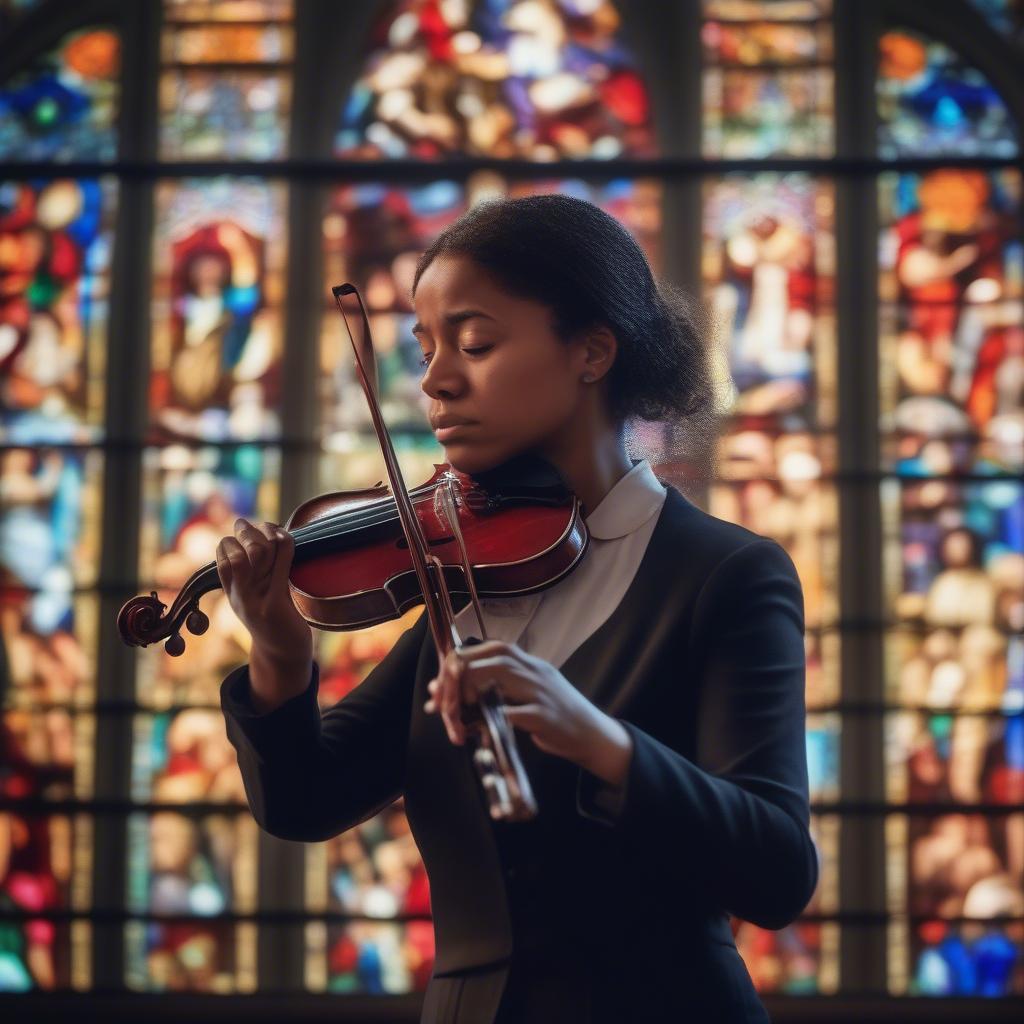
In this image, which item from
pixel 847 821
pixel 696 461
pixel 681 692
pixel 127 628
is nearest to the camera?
pixel 681 692

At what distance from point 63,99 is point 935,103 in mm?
2095

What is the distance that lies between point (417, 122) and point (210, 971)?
6.60 ft

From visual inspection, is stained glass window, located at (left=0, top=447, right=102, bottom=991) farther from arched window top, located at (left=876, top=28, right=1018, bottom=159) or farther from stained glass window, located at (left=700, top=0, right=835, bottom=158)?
arched window top, located at (left=876, top=28, right=1018, bottom=159)

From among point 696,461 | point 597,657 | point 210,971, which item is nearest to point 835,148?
point 210,971

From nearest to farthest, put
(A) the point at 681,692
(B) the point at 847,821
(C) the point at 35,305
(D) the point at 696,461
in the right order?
(A) the point at 681,692 < (D) the point at 696,461 < (B) the point at 847,821 < (C) the point at 35,305

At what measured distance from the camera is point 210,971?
152 inches

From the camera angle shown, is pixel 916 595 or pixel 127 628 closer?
pixel 127 628

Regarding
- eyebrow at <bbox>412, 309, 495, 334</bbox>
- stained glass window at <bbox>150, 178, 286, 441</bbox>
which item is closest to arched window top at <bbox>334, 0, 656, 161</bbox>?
stained glass window at <bbox>150, 178, 286, 441</bbox>

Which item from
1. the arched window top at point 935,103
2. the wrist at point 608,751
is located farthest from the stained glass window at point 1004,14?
the wrist at point 608,751

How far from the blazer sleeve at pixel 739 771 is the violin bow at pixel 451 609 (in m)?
0.08

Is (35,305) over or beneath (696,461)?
over

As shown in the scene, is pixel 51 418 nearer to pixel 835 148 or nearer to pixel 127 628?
pixel 835 148

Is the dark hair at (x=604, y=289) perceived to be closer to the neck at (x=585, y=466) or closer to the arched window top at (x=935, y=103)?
the neck at (x=585, y=466)

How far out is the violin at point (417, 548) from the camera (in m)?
1.15
